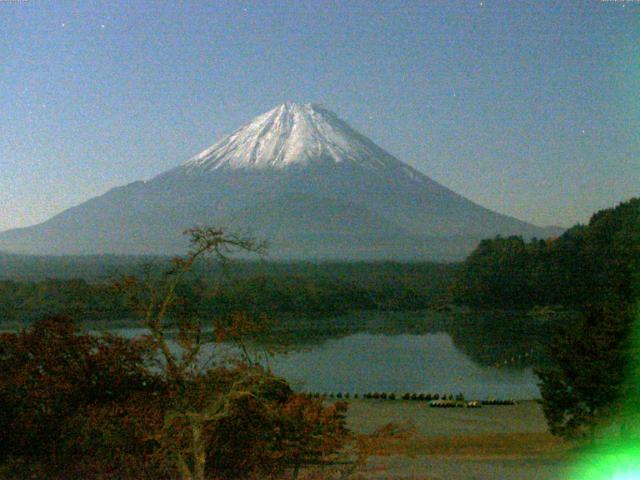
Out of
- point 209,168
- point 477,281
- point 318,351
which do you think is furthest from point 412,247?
point 318,351

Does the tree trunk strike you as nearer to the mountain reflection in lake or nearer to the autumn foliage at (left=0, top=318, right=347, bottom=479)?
the autumn foliage at (left=0, top=318, right=347, bottom=479)

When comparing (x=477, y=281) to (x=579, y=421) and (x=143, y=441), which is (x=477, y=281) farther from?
(x=143, y=441)

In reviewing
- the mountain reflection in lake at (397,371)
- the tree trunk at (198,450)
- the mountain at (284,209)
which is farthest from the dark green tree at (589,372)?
the mountain at (284,209)

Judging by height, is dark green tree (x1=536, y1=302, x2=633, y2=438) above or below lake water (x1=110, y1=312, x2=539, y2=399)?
above

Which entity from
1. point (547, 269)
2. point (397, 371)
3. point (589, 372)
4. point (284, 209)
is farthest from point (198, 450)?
point (284, 209)

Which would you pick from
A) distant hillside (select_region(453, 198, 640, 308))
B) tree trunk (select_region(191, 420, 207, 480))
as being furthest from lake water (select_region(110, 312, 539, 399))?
tree trunk (select_region(191, 420, 207, 480))

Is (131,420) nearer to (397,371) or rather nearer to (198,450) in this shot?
(198,450)

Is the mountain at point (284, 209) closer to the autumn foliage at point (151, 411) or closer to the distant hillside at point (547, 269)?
the distant hillside at point (547, 269)

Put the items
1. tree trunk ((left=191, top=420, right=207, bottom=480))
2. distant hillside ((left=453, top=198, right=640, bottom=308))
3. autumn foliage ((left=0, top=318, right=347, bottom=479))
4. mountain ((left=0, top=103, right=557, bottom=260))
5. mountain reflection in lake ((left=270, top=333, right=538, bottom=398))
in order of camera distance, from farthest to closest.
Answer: mountain ((left=0, top=103, right=557, bottom=260))
distant hillside ((left=453, top=198, right=640, bottom=308))
mountain reflection in lake ((left=270, top=333, right=538, bottom=398))
autumn foliage ((left=0, top=318, right=347, bottom=479))
tree trunk ((left=191, top=420, right=207, bottom=480))
